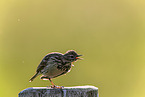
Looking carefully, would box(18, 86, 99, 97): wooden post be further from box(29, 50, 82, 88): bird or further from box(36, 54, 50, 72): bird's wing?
box(36, 54, 50, 72): bird's wing

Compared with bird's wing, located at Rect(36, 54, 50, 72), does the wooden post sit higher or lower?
lower

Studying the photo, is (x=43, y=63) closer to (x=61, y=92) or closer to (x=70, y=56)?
(x=70, y=56)

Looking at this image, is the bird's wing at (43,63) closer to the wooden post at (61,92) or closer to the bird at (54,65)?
the bird at (54,65)

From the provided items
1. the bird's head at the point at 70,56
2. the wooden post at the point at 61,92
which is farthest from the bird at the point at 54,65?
the wooden post at the point at 61,92

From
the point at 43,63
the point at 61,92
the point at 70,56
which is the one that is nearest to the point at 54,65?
the point at 43,63

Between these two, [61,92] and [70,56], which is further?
[70,56]

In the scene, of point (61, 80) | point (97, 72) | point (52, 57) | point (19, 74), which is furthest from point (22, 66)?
point (52, 57)

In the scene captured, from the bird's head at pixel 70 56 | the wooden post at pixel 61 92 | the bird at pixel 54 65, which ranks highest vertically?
the bird's head at pixel 70 56

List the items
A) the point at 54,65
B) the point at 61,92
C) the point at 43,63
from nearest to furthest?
the point at 61,92 → the point at 54,65 → the point at 43,63

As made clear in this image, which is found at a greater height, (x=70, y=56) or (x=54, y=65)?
(x=70, y=56)

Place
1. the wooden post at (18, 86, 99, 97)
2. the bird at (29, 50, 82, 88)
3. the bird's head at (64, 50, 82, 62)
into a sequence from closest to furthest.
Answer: the wooden post at (18, 86, 99, 97) → the bird at (29, 50, 82, 88) → the bird's head at (64, 50, 82, 62)

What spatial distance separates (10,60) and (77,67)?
3.70 metres

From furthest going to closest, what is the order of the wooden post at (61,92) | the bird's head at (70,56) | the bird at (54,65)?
the bird's head at (70,56)
the bird at (54,65)
the wooden post at (61,92)

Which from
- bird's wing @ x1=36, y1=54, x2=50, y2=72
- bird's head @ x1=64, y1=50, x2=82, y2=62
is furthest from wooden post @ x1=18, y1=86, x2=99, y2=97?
bird's head @ x1=64, y1=50, x2=82, y2=62
